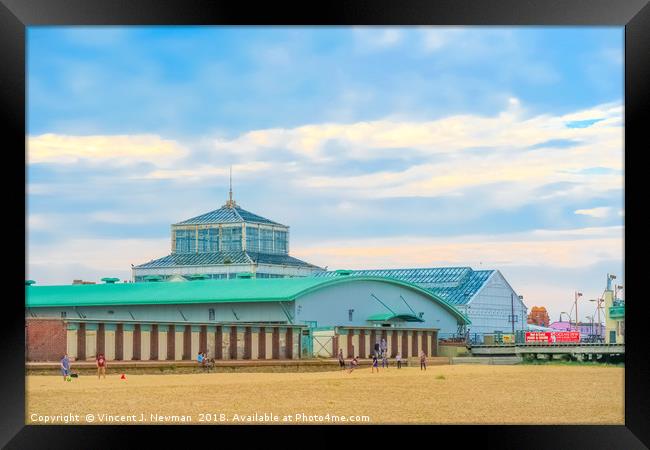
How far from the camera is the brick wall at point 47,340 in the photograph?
99.9 feet

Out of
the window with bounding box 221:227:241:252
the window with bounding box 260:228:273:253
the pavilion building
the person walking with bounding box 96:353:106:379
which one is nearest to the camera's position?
the person walking with bounding box 96:353:106:379

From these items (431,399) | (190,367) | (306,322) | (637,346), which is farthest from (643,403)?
(306,322)

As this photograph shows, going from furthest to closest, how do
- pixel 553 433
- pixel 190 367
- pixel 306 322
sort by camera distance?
pixel 306 322
pixel 190 367
pixel 553 433

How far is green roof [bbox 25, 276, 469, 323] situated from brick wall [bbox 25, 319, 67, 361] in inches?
312

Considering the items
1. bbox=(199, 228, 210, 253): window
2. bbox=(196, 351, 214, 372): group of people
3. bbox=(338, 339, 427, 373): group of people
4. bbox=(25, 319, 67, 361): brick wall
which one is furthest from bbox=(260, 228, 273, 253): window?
bbox=(25, 319, 67, 361): brick wall

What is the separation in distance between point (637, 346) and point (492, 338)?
1506 inches

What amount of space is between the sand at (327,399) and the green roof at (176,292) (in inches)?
248

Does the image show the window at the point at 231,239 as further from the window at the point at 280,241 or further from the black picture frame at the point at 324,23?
the black picture frame at the point at 324,23

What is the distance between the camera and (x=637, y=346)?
441 inches

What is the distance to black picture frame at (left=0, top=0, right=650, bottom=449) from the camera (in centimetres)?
1102

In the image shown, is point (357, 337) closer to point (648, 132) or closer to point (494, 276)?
point (494, 276)

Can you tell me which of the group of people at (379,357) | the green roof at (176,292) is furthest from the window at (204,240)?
the group of people at (379,357)

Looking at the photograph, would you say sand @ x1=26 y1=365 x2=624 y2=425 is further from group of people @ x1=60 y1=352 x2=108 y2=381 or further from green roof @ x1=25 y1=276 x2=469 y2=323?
green roof @ x1=25 y1=276 x2=469 y2=323

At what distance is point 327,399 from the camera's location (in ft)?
73.0
